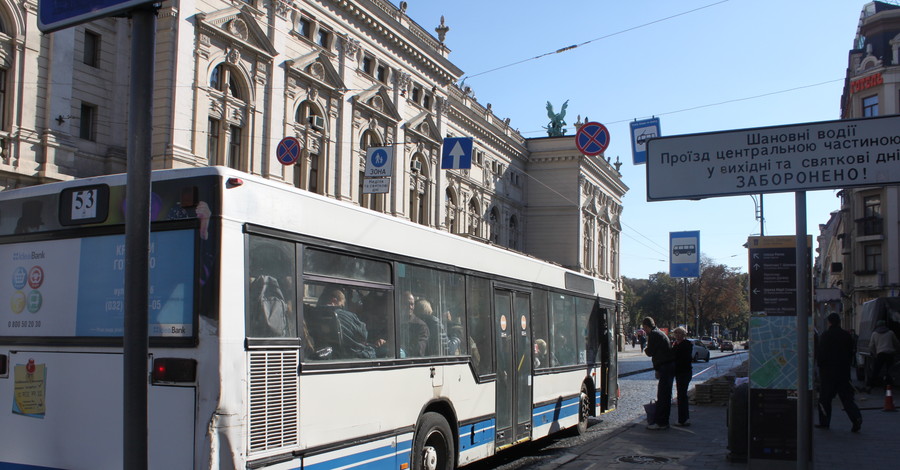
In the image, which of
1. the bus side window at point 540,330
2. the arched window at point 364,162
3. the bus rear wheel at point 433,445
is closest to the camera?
the bus rear wheel at point 433,445

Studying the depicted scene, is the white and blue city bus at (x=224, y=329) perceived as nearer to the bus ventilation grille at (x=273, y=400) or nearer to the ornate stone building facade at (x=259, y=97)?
the bus ventilation grille at (x=273, y=400)

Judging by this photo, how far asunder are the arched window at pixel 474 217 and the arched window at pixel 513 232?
842 cm

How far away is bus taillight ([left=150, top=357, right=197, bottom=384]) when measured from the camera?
5367 mm

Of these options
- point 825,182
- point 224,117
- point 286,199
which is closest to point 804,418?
point 825,182

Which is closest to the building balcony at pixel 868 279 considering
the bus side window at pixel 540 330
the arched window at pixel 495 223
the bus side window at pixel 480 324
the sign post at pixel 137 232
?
the arched window at pixel 495 223

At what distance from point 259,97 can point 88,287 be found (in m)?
26.3

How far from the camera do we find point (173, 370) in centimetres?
541

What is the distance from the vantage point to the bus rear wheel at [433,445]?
313 inches

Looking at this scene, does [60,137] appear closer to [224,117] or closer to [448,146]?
[224,117]

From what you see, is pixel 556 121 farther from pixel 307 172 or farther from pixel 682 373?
pixel 682 373

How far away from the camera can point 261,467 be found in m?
5.60

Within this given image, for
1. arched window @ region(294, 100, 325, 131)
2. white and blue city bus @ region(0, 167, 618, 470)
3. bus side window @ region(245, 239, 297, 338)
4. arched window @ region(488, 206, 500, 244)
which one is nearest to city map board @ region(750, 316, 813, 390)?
white and blue city bus @ region(0, 167, 618, 470)

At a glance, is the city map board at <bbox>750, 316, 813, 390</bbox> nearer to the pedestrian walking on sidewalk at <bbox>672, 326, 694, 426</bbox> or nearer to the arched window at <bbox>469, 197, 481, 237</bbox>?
the pedestrian walking on sidewalk at <bbox>672, 326, 694, 426</bbox>

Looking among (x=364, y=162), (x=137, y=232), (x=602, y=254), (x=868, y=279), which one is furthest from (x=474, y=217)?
(x=137, y=232)
